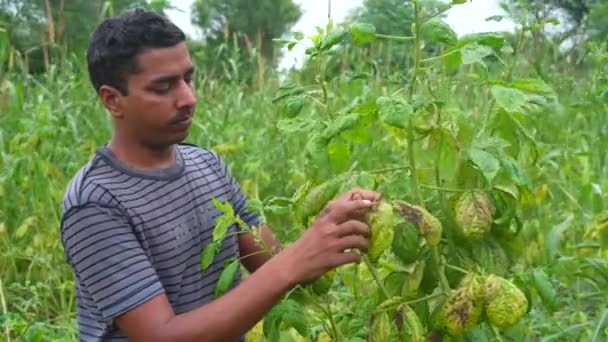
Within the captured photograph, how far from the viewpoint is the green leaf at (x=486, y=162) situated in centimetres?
160

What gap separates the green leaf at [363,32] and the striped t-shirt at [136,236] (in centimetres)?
52

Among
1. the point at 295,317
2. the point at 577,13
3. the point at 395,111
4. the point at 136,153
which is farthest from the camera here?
the point at 577,13

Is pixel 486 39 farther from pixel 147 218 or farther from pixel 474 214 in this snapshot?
pixel 147 218

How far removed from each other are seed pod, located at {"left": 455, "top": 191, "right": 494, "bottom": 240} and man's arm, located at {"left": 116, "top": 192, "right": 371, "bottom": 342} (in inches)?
6.0

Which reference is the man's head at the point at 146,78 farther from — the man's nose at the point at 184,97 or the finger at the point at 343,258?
the finger at the point at 343,258

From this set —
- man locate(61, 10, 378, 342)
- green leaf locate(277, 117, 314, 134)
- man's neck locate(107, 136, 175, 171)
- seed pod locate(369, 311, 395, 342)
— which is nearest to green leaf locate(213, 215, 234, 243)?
man locate(61, 10, 378, 342)

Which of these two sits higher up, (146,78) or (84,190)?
(146,78)

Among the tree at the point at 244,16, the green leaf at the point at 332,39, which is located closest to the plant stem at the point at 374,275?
the green leaf at the point at 332,39

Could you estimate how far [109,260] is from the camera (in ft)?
6.50

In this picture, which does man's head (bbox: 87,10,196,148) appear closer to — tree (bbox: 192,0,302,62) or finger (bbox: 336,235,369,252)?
finger (bbox: 336,235,369,252)

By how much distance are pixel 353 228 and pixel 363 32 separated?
30cm

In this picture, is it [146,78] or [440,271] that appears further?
[146,78]

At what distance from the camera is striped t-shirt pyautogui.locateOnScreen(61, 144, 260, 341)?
1.98 meters

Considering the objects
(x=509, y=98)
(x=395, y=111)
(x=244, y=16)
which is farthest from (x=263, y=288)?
(x=244, y=16)
